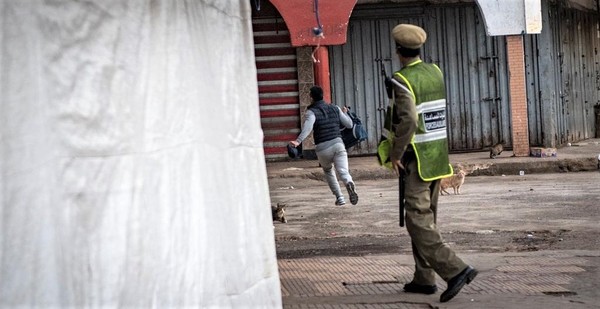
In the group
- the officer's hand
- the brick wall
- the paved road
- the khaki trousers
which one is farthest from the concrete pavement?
the brick wall

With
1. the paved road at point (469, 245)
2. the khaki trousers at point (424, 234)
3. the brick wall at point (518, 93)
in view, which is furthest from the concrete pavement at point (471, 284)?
the brick wall at point (518, 93)

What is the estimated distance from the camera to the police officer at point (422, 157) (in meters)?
6.36

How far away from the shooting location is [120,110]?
3783mm

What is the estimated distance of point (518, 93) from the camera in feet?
61.7

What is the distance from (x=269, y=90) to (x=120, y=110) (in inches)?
656

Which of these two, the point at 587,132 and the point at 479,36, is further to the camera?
the point at 587,132

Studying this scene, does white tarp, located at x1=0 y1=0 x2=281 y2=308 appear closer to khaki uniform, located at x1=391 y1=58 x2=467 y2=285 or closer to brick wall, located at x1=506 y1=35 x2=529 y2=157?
khaki uniform, located at x1=391 y1=58 x2=467 y2=285

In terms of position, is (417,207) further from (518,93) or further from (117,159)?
(518,93)

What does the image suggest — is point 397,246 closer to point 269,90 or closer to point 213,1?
point 213,1

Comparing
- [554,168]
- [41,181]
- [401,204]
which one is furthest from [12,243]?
[554,168]

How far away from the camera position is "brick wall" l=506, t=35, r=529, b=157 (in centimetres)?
1880

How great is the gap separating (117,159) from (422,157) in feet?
10.1

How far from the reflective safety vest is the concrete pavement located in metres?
0.78

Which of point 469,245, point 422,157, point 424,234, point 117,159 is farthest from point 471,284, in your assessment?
point 117,159
